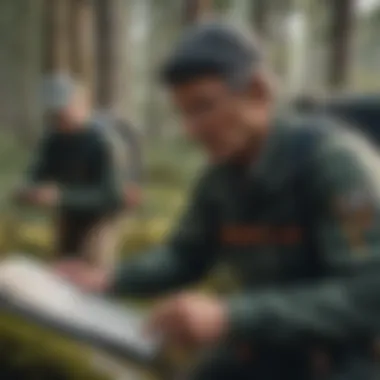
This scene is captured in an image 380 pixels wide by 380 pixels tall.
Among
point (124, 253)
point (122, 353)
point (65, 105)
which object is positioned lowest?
point (122, 353)

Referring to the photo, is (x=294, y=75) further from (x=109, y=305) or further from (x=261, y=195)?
(x=109, y=305)

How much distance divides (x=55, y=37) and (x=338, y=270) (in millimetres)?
473

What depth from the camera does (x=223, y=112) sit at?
0.93 meters

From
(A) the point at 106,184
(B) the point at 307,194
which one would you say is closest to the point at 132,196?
(A) the point at 106,184

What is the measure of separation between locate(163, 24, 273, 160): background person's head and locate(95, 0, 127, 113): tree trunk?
135 millimetres

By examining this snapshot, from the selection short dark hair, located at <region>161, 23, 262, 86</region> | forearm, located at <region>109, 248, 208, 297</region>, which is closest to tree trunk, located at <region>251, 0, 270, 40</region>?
short dark hair, located at <region>161, 23, 262, 86</region>

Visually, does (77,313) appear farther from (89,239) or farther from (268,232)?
(268,232)

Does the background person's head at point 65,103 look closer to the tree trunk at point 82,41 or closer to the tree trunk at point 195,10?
the tree trunk at point 82,41

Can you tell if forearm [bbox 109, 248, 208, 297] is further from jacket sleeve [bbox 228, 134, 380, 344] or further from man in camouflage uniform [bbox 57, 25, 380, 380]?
jacket sleeve [bbox 228, 134, 380, 344]

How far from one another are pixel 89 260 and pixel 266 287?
0.24 m

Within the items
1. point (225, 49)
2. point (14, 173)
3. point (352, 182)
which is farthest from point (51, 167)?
point (352, 182)

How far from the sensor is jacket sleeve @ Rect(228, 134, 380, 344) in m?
0.86

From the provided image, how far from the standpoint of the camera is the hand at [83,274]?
41.8 inches

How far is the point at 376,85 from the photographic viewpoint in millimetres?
1014
